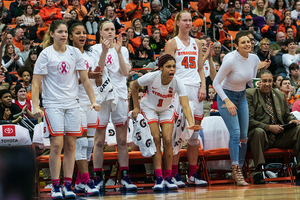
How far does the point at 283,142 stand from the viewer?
6.07 metres

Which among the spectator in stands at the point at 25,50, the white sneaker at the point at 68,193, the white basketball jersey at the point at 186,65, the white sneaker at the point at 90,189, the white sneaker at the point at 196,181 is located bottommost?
the white sneaker at the point at 196,181

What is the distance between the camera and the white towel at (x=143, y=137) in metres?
5.19

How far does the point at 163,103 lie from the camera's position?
5.38 metres

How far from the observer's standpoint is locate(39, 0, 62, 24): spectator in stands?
40.7ft

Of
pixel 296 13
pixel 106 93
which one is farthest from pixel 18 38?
pixel 296 13

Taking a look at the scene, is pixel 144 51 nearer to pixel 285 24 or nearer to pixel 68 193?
pixel 285 24

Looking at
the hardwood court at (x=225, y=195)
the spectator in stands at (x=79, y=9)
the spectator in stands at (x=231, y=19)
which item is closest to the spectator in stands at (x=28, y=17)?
the spectator in stands at (x=79, y=9)

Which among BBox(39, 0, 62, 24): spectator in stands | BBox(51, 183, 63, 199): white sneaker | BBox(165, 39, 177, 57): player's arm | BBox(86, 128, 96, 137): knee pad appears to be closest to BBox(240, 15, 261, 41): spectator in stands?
BBox(39, 0, 62, 24): spectator in stands

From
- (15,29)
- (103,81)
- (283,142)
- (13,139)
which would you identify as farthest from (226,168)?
(15,29)

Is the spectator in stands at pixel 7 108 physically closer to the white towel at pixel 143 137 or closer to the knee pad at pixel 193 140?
the white towel at pixel 143 137

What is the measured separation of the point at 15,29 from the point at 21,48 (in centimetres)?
60

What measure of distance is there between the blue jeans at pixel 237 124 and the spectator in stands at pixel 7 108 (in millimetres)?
3769

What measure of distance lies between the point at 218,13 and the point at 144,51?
4.13m

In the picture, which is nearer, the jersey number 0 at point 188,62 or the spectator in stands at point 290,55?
the jersey number 0 at point 188,62
